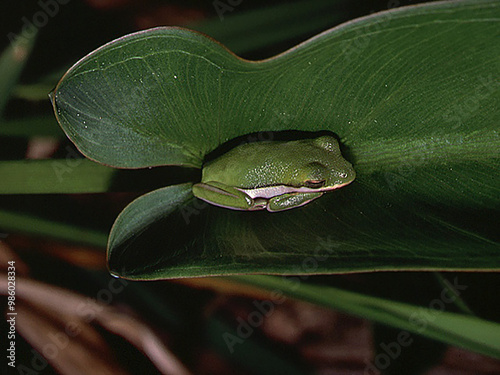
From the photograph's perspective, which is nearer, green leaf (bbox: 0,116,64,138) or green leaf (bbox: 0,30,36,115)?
green leaf (bbox: 0,30,36,115)

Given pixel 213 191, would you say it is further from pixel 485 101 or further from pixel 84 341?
pixel 84 341

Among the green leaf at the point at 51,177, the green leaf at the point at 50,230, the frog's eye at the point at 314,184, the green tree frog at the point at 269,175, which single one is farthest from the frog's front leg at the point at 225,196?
Result: the green leaf at the point at 50,230

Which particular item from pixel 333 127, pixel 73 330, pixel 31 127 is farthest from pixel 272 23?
pixel 73 330

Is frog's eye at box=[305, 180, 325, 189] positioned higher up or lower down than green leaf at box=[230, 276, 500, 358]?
higher up

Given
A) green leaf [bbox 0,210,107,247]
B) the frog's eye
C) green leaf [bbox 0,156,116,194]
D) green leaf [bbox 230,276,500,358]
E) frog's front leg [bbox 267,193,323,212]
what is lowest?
green leaf [bbox 230,276,500,358]

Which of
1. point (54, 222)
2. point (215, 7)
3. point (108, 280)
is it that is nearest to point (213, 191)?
point (54, 222)

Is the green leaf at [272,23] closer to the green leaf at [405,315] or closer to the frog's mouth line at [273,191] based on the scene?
the frog's mouth line at [273,191]

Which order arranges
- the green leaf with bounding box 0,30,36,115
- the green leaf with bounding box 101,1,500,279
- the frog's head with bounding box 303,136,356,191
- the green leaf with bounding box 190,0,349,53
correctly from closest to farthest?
the green leaf with bounding box 101,1,500,279
the frog's head with bounding box 303,136,356,191
the green leaf with bounding box 0,30,36,115
the green leaf with bounding box 190,0,349,53

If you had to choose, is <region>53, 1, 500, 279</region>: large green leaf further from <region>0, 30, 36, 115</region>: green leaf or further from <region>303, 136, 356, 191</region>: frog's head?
<region>0, 30, 36, 115</region>: green leaf

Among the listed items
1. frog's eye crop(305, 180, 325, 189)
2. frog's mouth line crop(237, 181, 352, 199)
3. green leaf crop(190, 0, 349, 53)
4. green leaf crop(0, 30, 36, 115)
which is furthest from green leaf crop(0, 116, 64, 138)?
frog's eye crop(305, 180, 325, 189)
